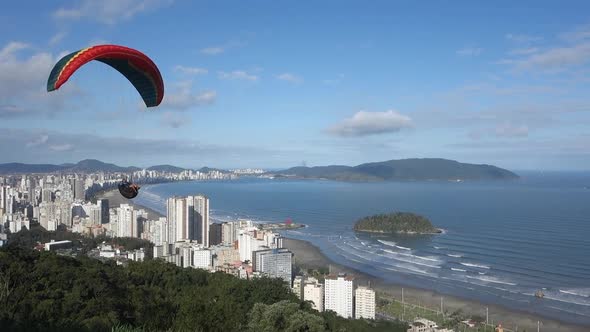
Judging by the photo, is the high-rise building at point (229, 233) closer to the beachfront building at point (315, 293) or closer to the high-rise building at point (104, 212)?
the beachfront building at point (315, 293)

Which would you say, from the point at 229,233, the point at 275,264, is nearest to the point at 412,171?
the point at 229,233

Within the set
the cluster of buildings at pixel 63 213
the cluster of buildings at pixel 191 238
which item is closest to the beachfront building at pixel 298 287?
the cluster of buildings at pixel 191 238

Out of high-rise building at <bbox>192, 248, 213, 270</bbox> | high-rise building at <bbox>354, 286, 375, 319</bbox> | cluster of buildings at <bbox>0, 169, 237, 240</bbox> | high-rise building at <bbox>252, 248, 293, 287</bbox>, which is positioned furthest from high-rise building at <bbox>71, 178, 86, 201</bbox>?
high-rise building at <bbox>354, 286, 375, 319</bbox>

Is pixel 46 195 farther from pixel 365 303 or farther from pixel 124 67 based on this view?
→ pixel 124 67

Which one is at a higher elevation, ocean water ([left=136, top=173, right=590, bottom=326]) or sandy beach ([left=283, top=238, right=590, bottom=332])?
ocean water ([left=136, top=173, right=590, bottom=326])

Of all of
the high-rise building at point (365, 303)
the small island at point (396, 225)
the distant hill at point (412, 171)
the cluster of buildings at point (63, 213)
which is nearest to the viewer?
the high-rise building at point (365, 303)

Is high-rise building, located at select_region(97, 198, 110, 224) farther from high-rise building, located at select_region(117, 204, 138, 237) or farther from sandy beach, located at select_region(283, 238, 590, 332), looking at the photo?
sandy beach, located at select_region(283, 238, 590, 332)

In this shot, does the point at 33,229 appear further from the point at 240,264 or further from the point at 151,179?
the point at 151,179
